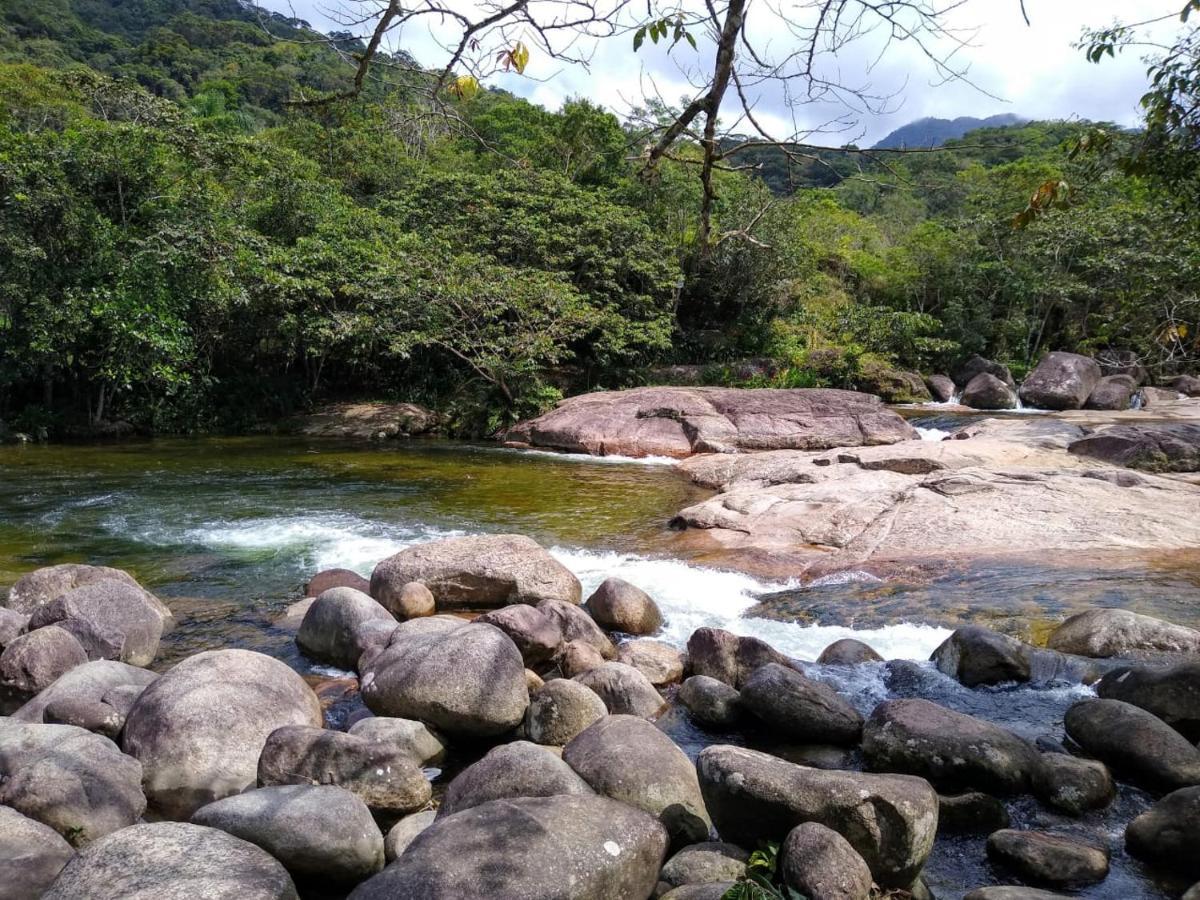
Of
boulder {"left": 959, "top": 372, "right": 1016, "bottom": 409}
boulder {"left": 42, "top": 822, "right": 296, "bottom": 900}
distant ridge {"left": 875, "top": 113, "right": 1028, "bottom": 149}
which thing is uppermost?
distant ridge {"left": 875, "top": 113, "right": 1028, "bottom": 149}

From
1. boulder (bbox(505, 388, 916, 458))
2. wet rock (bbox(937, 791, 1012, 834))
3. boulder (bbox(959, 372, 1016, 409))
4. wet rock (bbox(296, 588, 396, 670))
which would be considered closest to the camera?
wet rock (bbox(937, 791, 1012, 834))

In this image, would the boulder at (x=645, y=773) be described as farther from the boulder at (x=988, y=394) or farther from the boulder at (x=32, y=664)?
the boulder at (x=988, y=394)

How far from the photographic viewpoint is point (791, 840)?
3.71 m

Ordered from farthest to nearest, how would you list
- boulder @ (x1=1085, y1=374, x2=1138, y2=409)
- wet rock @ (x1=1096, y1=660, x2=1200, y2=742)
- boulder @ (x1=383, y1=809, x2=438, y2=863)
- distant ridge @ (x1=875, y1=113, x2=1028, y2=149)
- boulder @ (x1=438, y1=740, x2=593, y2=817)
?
1. boulder @ (x1=1085, y1=374, x2=1138, y2=409)
2. wet rock @ (x1=1096, y1=660, x2=1200, y2=742)
3. boulder @ (x1=438, y1=740, x2=593, y2=817)
4. boulder @ (x1=383, y1=809, x2=438, y2=863)
5. distant ridge @ (x1=875, y1=113, x2=1028, y2=149)

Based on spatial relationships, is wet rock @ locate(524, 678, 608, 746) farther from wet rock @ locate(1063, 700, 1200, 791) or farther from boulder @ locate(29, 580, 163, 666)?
boulder @ locate(29, 580, 163, 666)

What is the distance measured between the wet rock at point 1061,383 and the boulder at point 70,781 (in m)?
25.5

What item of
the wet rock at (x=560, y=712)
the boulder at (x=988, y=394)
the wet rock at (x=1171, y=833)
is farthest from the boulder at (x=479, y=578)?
the boulder at (x=988, y=394)

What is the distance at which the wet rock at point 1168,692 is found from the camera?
533 centimetres

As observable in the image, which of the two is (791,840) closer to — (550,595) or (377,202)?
(550,595)

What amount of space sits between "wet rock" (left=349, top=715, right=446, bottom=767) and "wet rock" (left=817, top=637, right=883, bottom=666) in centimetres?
324

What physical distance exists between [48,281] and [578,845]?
61.5 ft

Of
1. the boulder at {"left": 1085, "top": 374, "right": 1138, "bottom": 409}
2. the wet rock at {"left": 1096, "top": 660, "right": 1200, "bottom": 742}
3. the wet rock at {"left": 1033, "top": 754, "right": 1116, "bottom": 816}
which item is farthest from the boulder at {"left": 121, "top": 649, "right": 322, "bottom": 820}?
the boulder at {"left": 1085, "top": 374, "right": 1138, "bottom": 409}

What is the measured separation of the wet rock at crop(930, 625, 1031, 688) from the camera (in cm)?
629

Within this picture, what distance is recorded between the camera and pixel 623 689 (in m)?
5.95
